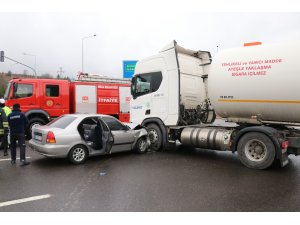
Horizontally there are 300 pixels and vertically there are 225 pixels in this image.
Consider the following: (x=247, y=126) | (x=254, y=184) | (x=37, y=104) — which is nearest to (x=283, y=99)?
(x=247, y=126)

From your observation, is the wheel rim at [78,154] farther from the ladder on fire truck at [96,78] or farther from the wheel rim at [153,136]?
the ladder on fire truck at [96,78]

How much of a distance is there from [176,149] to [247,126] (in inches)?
126

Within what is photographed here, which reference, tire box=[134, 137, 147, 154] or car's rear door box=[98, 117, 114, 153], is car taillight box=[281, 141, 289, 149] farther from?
car's rear door box=[98, 117, 114, 153]

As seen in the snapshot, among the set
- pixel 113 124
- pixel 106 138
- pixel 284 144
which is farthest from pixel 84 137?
pixel 284 144

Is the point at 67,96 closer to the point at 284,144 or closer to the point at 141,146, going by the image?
the point at 141,146

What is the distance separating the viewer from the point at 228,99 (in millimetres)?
7055

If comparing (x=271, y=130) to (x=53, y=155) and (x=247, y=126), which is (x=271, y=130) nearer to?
(x=247, y=126)

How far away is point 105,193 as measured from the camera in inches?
186

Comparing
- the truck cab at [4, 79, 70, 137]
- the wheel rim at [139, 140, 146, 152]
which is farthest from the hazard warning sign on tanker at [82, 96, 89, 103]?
the wheel rim at [139, 140, 146, 152]

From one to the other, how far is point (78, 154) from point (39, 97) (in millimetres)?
6146

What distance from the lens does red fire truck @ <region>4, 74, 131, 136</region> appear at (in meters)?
11.6

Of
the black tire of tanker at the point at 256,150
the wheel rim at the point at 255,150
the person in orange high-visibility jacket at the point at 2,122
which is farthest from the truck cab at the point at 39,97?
the wheel rim at the point at 255,150

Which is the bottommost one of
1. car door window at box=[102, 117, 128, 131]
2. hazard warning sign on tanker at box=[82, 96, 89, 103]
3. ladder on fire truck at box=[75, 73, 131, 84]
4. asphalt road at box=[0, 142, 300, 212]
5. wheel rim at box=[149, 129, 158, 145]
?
asphalt road at box=[0, 142, 300, 212]

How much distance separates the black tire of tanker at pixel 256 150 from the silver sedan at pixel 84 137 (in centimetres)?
336
